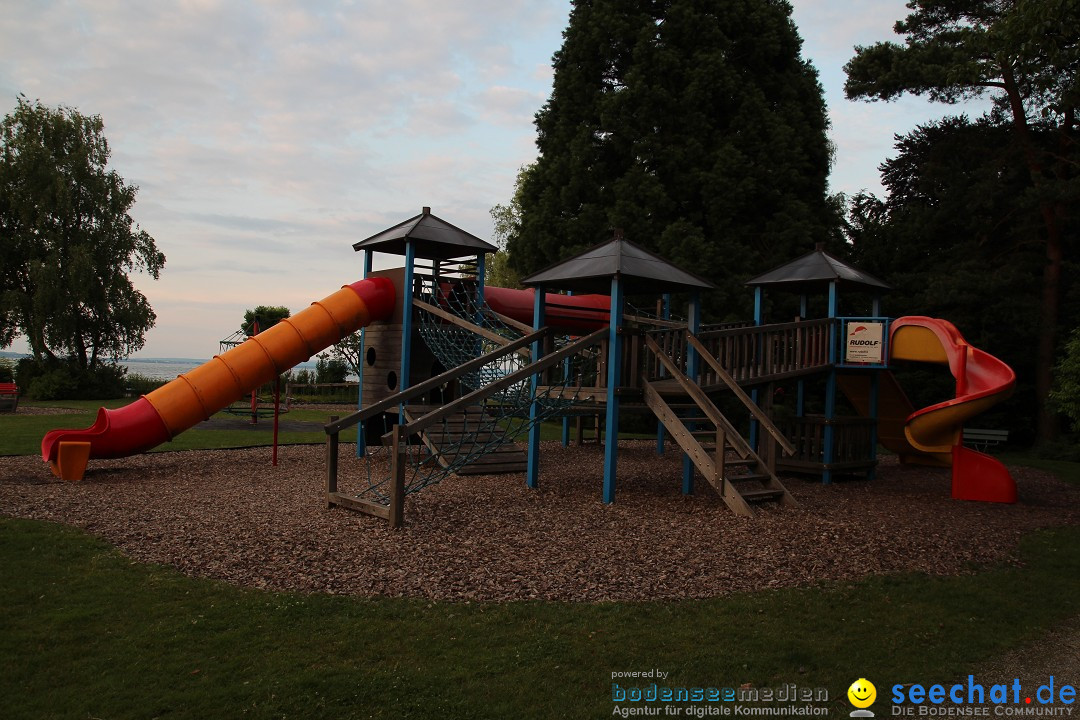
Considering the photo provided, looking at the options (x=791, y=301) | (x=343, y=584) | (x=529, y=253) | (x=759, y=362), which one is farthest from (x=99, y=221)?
(x=343, y=584)

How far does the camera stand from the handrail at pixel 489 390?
9141 millimetres

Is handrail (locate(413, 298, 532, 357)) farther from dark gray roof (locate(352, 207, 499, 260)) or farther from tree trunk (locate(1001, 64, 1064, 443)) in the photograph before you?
tree trunk (locate(1001, 64, 1064, 443))

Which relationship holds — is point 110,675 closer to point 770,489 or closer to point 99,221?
point 770,489

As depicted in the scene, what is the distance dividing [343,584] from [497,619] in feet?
5.06

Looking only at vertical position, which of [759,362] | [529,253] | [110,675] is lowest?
[110,675]

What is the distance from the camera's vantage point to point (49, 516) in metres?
9.23

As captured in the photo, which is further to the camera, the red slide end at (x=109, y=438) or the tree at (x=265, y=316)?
the tree at (x=265, y=316)

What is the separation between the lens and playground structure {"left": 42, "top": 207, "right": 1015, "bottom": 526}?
424 inches

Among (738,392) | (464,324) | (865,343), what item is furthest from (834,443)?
(464,324)

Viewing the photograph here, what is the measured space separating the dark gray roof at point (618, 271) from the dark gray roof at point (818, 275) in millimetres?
3751

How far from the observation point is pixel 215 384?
13.3m

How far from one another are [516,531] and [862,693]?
454cm

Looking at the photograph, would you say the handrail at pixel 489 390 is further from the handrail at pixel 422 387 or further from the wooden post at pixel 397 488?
the handrail at pixel 422 387

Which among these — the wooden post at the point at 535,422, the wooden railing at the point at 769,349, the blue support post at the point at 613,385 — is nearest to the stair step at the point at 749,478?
the blue support post at the point at 613,385
